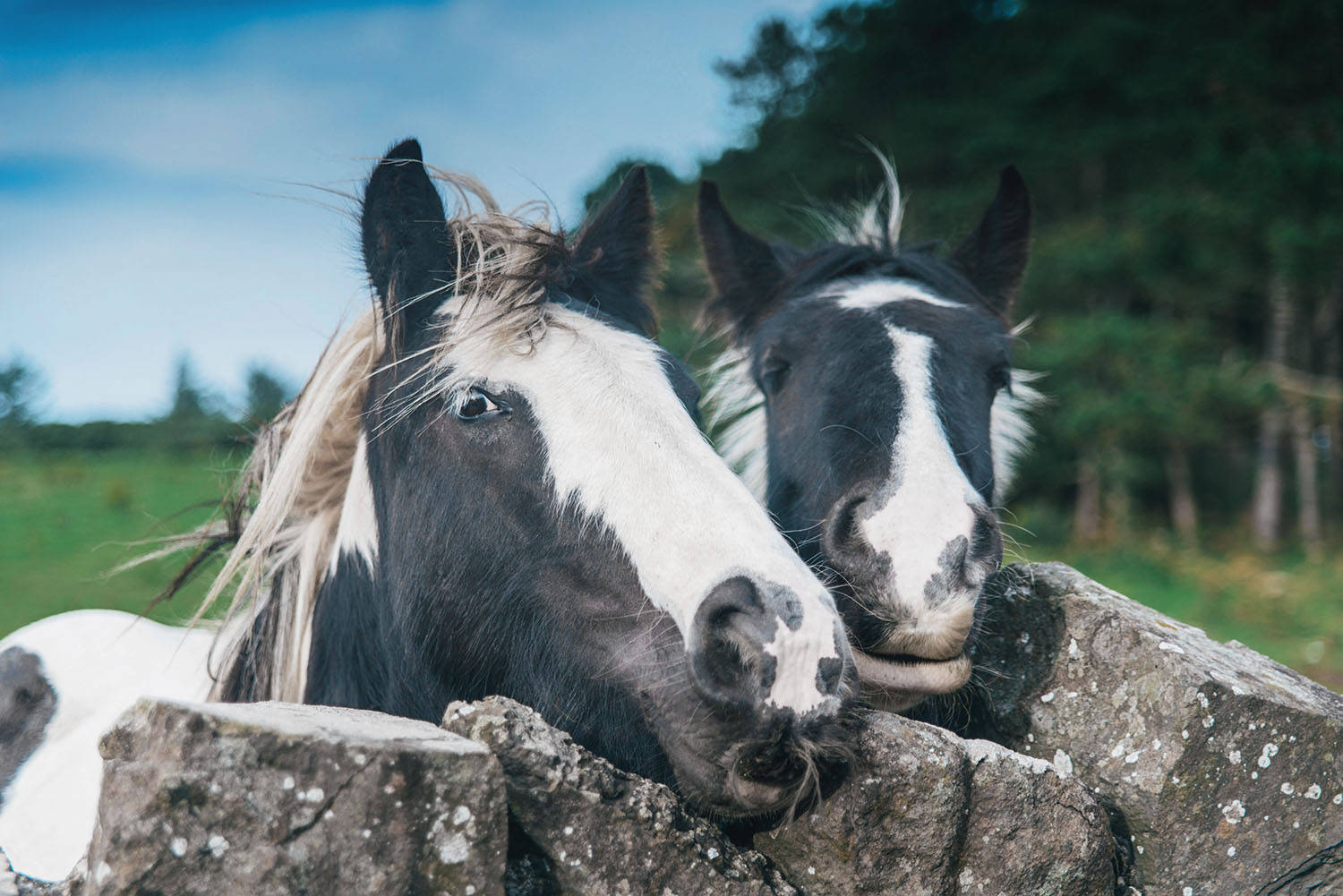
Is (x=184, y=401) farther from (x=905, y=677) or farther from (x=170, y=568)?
(x=905, y=677)

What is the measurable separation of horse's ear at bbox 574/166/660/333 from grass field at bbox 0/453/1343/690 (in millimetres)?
6280

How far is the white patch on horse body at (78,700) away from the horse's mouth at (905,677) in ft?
6.27

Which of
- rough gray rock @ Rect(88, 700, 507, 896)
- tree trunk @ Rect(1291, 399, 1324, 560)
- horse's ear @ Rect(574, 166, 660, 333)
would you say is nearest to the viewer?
rough gray rock @ Rect(88, 700, 507, 896)

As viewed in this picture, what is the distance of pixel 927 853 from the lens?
1.60 metres

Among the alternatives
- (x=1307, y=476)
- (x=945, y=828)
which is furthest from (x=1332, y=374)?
(x=945, y=828)

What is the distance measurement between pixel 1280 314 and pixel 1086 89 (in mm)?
6635

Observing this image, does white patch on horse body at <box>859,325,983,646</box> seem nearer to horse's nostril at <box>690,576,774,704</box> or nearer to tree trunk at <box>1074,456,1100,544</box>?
horse's nostril at <box>690,576,774,704</box>

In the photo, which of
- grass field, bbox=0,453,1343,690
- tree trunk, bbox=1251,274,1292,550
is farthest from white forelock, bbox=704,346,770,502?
tree trunk, bbox=1251,274,1292,550

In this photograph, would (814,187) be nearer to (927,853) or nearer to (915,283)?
(915,283)

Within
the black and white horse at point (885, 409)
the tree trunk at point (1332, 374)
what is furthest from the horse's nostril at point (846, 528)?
the tree trunk at point (1332, 374)

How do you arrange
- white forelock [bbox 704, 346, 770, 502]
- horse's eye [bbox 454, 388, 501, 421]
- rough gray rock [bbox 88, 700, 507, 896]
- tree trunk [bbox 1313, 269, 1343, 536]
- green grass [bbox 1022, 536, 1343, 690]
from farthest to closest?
tree trunk [bbox 1313, 269, 1343, 536]
green grass [bbox 1022, 536, 1343, 690]
white forelock [bbox 704, 346, 770, 502]
horse's eye [bbox 454, 388, 501, 421]
rough gray rock [bbox 88, 700, 507, 896]

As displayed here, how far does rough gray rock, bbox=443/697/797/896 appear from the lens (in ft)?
4.70

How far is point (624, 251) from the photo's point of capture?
2.71 metres

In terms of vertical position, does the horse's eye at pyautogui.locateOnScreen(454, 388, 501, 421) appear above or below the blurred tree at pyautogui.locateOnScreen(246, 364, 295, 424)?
above
